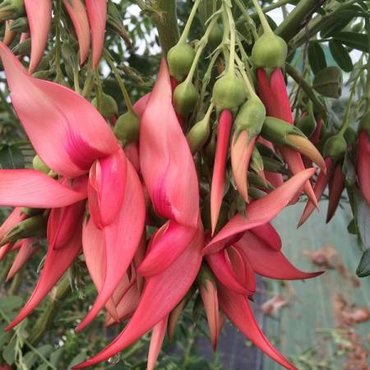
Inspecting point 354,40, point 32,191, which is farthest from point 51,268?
point 354,40

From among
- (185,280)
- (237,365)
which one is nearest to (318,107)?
(185,280)

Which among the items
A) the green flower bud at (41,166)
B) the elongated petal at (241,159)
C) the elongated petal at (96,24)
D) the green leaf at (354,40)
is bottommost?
the green leaf at (354,40)

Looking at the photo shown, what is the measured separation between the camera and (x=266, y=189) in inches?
20.3

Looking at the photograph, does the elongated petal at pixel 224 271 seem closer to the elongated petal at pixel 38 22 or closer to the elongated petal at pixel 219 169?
the elongated petal at pixel 219 169

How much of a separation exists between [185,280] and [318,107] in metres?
0.27

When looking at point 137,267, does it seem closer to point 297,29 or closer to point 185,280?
point 185,280

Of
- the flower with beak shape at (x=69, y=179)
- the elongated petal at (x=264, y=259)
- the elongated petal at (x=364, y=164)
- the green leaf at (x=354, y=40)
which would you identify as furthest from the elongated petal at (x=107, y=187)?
the green leaf at (x=354, y=40)

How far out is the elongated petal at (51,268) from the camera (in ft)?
Result: 1.61

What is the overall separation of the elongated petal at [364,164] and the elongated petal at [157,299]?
0.20m

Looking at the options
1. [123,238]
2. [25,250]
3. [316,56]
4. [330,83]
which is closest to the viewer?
[123,238]

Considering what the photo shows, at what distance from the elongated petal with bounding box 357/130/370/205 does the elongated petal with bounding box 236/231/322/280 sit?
0.40ft

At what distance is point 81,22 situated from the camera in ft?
1.64

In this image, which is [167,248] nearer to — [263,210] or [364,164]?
[263,210]

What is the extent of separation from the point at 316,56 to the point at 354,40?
3.1 inches
